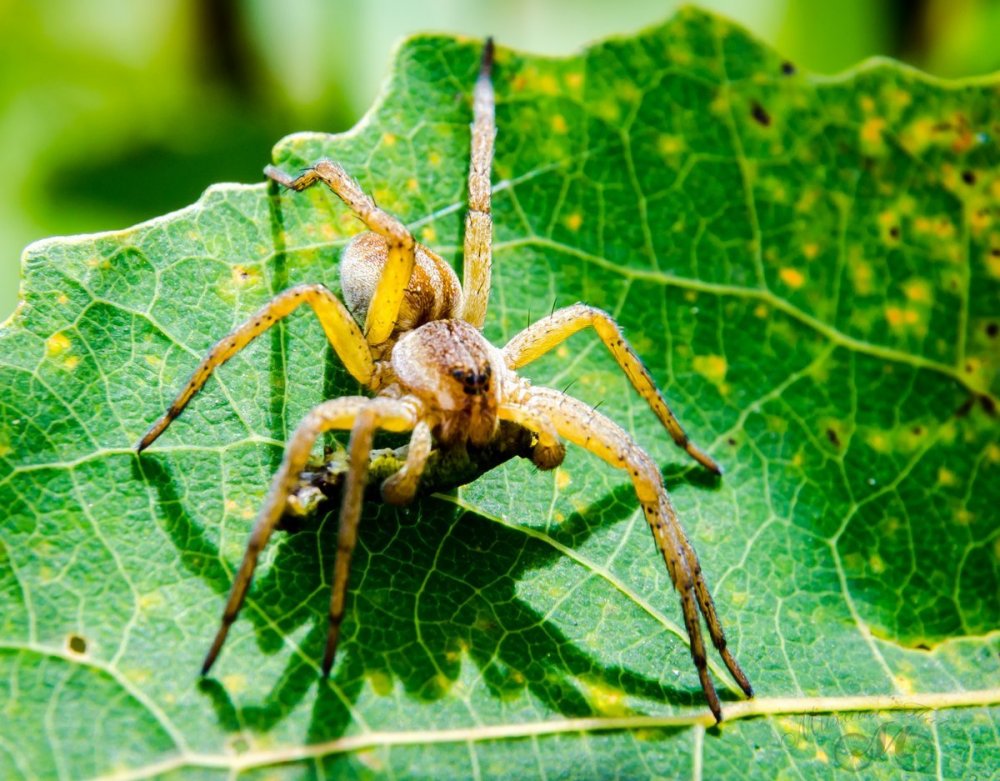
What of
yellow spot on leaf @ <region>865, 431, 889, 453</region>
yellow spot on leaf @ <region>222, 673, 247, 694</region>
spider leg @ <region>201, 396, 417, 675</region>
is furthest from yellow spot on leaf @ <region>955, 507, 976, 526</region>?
yellow spot on leaf @ <region>222, 673, 247, 694</region>

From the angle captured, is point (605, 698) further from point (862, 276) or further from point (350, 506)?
point (862, 276)

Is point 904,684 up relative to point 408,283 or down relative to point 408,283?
down

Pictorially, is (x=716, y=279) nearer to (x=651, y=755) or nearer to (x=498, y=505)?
(x=498, y=505)

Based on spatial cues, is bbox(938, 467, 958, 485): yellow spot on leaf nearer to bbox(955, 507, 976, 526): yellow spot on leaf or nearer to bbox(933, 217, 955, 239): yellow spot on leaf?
bbox(955, 507, 976, 526): yellow spot on leaf

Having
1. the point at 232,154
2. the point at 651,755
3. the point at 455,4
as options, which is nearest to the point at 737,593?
the point at 651,755

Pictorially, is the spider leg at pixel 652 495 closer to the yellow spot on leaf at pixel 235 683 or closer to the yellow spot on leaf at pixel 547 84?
the yellow spot on leaf at pixel 235 683

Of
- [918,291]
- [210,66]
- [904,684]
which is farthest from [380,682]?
[210,66]
